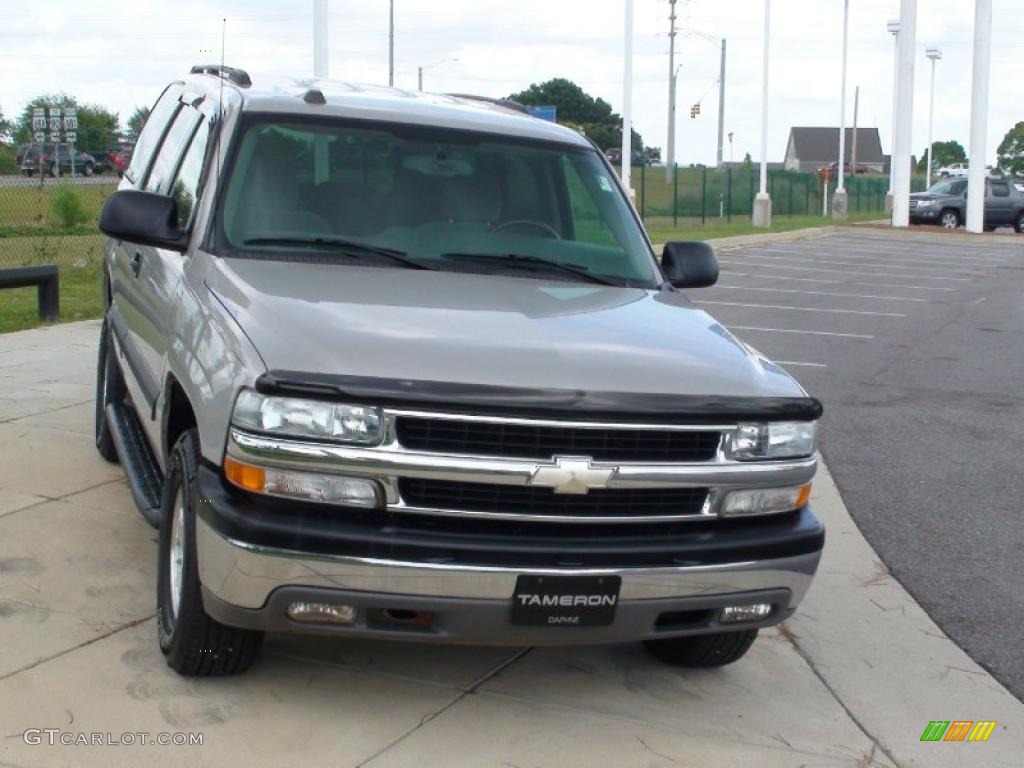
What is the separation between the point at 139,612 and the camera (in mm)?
5227

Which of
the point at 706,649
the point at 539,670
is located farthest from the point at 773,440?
the point at 539,670

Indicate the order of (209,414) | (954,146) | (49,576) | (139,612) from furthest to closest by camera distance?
(954,146)
(49,576)
(139,612)
(209,414)

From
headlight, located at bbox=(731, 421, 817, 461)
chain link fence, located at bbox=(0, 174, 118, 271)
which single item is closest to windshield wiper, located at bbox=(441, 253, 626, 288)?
headlight, located at bbox=(731, 421, 817, 461)

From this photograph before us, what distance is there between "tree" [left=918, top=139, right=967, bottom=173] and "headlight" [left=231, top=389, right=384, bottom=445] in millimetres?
145640

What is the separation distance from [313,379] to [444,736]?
3.93 ft

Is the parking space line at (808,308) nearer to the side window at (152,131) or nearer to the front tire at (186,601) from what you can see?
the side window at (152,131)

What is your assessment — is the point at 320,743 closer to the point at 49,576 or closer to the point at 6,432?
the point at 49,576

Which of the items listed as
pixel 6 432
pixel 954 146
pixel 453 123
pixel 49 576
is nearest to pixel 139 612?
pixel 49 576

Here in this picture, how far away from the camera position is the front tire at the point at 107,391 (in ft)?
22.9

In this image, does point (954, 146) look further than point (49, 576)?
Yes

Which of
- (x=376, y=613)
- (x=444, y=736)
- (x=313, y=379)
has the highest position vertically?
(x=313, y=379)

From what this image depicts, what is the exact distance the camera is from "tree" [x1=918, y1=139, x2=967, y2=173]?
147 m

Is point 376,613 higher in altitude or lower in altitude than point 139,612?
higher

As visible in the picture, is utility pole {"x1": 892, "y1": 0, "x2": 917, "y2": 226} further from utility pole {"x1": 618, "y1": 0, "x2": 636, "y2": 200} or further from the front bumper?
the front bumper
